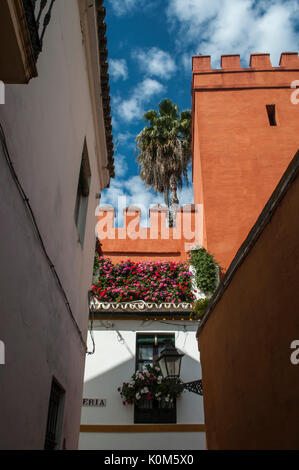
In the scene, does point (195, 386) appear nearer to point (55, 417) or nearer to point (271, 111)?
point (55, 417)

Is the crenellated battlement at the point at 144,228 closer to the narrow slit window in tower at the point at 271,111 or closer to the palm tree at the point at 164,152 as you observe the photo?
the narrow slit window in tower at the point at 271,111

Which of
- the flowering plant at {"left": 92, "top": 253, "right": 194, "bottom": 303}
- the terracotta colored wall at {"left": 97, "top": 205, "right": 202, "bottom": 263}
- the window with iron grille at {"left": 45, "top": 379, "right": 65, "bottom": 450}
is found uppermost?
the terracotta colored wall at {"left": 97, "top": 205, "right": 202, "bottom": 263}

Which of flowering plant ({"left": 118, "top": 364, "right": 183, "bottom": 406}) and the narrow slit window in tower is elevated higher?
the narrow slit window in tower

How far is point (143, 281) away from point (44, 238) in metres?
8.41

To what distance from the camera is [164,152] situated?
20.5 metres

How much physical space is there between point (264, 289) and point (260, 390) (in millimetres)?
892

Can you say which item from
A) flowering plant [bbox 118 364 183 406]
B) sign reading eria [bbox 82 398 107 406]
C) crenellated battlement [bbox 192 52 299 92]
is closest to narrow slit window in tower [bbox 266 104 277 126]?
crenellated battlement [bbox 192 52 299 92]

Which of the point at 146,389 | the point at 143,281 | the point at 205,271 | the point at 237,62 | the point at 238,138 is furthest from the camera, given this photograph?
the point at 237,62

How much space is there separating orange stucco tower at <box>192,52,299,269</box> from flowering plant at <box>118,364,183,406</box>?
412cm

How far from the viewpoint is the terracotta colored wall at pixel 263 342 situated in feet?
9.29

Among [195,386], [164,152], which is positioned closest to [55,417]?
[195,386]

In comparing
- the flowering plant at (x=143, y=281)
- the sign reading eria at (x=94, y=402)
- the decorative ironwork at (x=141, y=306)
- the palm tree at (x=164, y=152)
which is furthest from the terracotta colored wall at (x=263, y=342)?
the palm tree at (x=164, y=152)

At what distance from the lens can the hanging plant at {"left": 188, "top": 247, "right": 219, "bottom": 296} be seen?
11539 millimetres

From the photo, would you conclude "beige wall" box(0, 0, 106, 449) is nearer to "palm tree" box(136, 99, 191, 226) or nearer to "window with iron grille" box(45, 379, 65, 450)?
"window with iron grille" box(45, 379, 65, 450)
